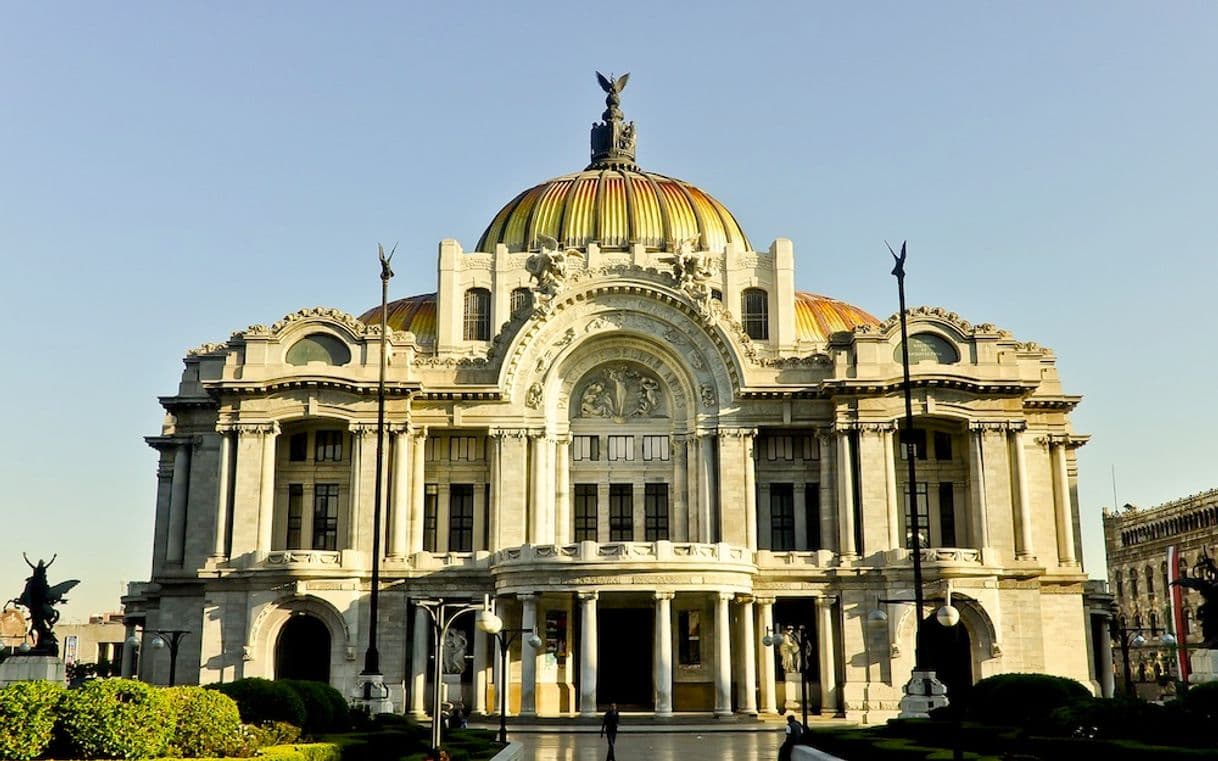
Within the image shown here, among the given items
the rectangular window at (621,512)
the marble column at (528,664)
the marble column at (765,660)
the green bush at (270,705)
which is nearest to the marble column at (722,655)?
the marble column at (765,660)

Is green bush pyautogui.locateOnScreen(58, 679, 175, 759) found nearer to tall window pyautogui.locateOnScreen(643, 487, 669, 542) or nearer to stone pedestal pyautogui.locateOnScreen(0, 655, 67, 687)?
stone pedestal pyautogui.locateOnScreen(0, 655, 67, 687)

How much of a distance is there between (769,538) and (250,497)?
2497cm

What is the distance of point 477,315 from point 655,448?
13673mm

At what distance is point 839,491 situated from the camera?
203 feet

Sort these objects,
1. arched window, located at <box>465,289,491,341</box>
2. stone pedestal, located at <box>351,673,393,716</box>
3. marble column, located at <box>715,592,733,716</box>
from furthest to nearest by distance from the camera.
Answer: arched window, located at <box>465,289,491,341</box> → marble column, located at <box>715,592,733,716</box> → stone pedestal, located at <box>351,673,393,716</box>

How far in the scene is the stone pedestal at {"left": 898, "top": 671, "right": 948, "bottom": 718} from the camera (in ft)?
158

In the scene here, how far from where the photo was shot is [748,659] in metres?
58.0

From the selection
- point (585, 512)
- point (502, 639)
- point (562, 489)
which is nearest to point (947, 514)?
point (585, 512)

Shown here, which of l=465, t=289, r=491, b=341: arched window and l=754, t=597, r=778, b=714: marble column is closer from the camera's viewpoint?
l=754, t=597, r=778, b=714: marble column

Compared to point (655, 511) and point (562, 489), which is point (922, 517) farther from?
point (562, 489)

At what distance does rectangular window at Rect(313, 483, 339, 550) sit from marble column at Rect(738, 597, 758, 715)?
67.2ft

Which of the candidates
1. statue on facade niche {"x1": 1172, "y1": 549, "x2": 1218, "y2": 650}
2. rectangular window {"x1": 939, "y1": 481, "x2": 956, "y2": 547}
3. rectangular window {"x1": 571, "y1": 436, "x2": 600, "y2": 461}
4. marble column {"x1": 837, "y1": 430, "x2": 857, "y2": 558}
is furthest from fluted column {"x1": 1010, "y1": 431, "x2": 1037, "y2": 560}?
statue on facade niche {"x1": 1172, "y1": 549, "x2": 1218, "y2": 650}

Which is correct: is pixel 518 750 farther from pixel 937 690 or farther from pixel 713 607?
pixel 713 607

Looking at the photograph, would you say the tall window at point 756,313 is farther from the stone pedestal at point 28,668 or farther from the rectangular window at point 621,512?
the stone pedestal at point 28,668
